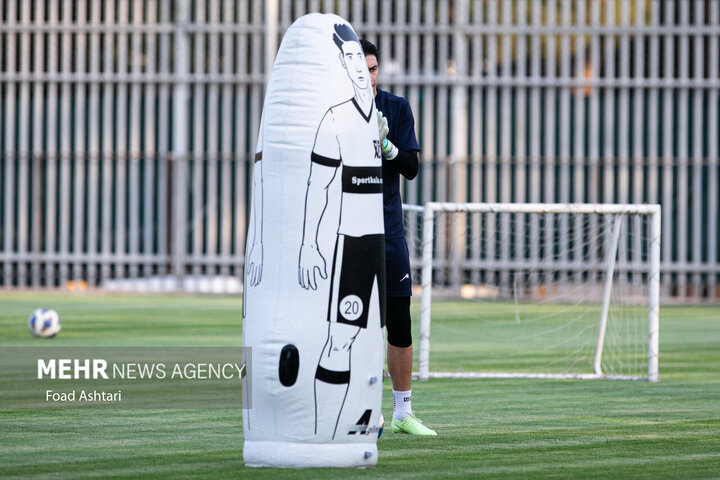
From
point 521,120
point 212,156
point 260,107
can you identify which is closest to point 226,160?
point 212,156

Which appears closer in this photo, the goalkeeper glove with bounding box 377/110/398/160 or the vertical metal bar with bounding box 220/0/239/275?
the goalkeeper glove with bounding box 377/110/398/160

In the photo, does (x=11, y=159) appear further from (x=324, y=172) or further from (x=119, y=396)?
(x=324, y=172)

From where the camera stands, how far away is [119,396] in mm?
8258

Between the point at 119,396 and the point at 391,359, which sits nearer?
the point at 391,359

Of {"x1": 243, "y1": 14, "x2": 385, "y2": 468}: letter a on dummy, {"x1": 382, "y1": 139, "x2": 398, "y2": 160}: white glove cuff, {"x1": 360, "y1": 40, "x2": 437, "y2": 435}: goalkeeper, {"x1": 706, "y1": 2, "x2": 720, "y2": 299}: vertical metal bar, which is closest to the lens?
{"x1": 243, "y1": 14, "x2": 385, "y2": 468}: letter a on dummy

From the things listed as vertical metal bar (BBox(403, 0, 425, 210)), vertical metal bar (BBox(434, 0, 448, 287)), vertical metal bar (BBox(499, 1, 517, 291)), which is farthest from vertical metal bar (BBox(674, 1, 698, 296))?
vertical metal bar (BBox(403, 0, 425, 210))

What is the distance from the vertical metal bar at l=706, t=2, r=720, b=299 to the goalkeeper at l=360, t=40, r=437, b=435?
1958 cm

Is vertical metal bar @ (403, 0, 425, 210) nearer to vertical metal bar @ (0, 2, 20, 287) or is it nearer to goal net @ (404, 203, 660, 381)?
goal net @ (404, 203, 660, 381)

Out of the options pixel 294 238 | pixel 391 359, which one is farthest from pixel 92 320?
pixel 294 238

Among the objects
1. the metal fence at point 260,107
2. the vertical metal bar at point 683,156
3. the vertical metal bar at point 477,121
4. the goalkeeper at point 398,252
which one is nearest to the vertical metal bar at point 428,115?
the metal fence at point 260,107

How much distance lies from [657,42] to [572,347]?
45.3 ft

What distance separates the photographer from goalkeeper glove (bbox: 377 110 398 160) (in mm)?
5898

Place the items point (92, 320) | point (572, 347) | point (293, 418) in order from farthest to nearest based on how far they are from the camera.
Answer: point (92, 320) → point (572, 347) → point (293, 418)

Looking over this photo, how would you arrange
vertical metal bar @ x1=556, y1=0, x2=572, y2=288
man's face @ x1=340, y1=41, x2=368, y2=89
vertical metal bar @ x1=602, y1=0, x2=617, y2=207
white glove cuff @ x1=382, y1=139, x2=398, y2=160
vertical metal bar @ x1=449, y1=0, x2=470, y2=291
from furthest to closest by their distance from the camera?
vertical metal bar @ x1=449, y1=0, x2=470, y2=291 < vertical metal bar @ x1=556, y1=0, x2=572, y2=288 < vertical metal bar @ x1=602, y1=0, x2=617, y2=207 < white glove cuff @ x1=382, y1=139, x2=398, y2=160 < man's face @ x1=340, y1=41, x2=368, y2=89
